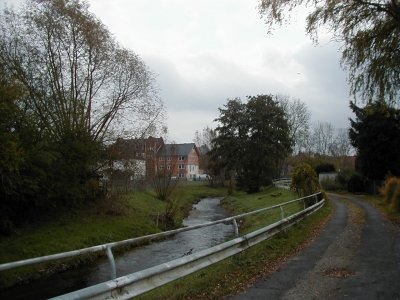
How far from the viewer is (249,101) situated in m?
62.5

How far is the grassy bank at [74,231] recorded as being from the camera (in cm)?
1789

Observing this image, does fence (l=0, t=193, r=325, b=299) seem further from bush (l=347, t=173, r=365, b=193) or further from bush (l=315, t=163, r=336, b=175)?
bush (l=315, t=163, r=336, b=175)

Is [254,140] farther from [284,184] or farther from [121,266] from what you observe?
[121,266]

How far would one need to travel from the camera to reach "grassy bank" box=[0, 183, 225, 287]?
1789 cm

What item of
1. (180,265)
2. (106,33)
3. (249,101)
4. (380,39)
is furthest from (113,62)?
(249,101)

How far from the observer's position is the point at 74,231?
937 inches

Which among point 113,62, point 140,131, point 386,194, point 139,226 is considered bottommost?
point 139,226

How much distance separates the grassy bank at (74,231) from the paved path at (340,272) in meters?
9.80

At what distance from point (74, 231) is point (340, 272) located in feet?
55.6

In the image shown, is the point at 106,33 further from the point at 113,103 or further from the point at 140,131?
the point at 140,131

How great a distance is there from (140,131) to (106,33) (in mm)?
6832

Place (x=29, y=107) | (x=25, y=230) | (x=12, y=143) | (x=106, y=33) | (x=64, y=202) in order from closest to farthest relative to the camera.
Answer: (x=12, y=143), (x=25, y=230), (x=29, y=107), (x=64, y=202), (x=106, y=33)

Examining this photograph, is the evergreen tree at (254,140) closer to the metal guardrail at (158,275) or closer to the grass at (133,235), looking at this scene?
the grass at (133,235)

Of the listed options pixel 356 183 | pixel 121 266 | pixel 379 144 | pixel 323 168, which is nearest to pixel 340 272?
pixel 121 266
